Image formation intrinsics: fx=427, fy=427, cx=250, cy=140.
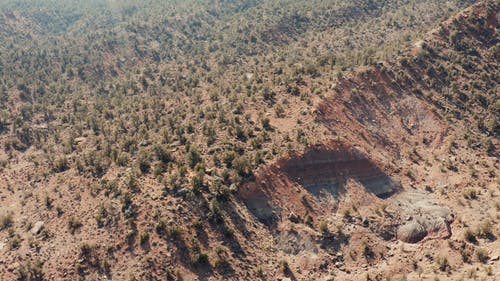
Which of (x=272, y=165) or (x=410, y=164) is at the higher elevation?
(x=272, y=165)

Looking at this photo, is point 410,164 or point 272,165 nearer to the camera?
point 272,165

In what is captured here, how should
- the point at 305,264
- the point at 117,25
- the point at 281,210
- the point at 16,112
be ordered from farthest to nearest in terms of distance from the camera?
the point at 117,25
the point at 16,112
the point at 281,210
the point at 305,264

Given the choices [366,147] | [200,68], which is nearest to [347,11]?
[200,68]

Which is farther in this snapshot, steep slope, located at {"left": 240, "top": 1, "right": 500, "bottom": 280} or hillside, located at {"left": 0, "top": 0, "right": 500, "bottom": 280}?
steep slope, located at {"left": 240, "top": 1, "right": 500, "bottom": 280}

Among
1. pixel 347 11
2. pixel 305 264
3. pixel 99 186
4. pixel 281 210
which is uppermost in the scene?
pixel 347 11

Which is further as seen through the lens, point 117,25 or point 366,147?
point 117,25

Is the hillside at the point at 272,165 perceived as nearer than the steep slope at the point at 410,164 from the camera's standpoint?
Yes

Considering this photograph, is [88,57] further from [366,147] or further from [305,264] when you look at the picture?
[305,264]

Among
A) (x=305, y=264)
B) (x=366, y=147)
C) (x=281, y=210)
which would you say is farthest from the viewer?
(x=366, y=147)
